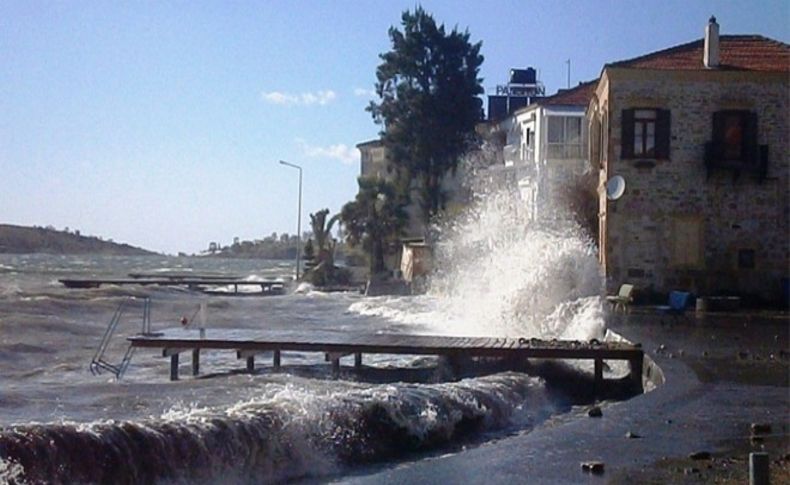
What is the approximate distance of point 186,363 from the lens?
22078 mm

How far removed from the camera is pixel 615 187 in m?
28.6

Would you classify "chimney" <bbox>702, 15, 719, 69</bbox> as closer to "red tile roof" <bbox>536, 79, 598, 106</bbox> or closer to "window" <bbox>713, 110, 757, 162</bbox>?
"window" <bbox>713, 110, 757, 162</bbox>

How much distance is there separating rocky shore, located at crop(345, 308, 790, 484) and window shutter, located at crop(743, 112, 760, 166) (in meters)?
13.8

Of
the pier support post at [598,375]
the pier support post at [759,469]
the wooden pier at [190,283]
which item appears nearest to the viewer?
the pier support post at [759,469]

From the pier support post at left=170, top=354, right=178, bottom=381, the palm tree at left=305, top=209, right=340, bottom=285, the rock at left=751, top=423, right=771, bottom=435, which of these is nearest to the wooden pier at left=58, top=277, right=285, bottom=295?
the palm tree at left=305, top=209, right=340, bottom=285

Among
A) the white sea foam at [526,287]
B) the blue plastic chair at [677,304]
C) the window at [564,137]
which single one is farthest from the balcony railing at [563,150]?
the blue plastic chair at [677,304]

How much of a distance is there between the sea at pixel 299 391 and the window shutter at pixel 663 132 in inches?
131

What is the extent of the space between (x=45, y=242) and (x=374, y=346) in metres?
132

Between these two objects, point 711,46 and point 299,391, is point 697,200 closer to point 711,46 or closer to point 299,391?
point 711,46

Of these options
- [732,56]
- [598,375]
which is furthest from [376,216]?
[598,375]

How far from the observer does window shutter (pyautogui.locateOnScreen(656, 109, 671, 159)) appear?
28.6m

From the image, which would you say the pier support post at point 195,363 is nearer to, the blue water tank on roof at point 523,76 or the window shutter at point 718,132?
the window shutter at point 718,132

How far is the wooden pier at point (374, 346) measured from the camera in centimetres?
1723

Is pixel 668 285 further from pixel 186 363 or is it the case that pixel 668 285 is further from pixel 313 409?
pixel 313 409
